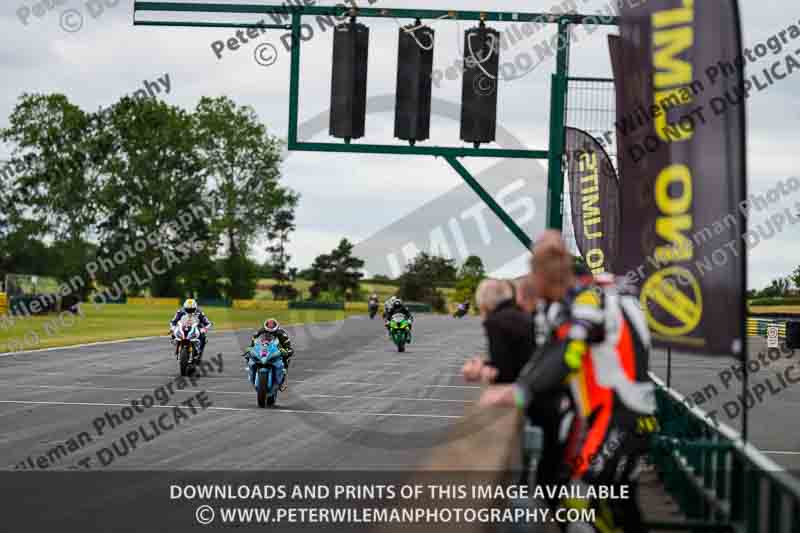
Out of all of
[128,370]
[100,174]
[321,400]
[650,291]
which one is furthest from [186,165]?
[650,291]

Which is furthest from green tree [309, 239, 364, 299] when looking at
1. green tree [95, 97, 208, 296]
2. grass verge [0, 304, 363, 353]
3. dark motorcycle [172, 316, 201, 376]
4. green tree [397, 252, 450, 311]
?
dark motorcycle [172, 316, 201, 376]

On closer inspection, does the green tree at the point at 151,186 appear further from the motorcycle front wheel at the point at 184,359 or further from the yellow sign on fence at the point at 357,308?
the motorcycle front wheel at the point at 184,359

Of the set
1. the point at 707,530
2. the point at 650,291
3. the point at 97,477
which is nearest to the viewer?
the point at 707,530

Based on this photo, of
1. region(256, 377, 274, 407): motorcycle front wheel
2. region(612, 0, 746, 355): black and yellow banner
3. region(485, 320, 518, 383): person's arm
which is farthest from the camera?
region(256, 377, 274, 407): motorcycle front wheel

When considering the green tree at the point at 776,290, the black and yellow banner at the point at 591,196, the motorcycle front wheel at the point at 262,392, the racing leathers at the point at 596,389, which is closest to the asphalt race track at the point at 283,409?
the motorcycle front wheel at the point at 262,392

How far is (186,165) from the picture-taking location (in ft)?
327

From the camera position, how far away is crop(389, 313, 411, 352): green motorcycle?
3959cm

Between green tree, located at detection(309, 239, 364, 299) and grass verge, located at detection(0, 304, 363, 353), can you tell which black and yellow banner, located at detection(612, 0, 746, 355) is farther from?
green tree, located at detection(309, 239, 364, 299)

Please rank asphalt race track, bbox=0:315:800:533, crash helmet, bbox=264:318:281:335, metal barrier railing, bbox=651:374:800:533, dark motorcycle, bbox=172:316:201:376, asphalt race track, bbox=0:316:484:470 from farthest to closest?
dark motorcycle, bbox=172:316:201:376 → crash helmet, bbox=264:318:281:335 → asphalt race track, bbox=0:316:484:470 → asphalt race track, bbox=0:315:800:533 → metal barrier railing, bbox=651:374:800:533

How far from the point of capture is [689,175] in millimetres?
7137

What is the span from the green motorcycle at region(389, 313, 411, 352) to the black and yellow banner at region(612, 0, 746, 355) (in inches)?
1238

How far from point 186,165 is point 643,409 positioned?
95.7 m

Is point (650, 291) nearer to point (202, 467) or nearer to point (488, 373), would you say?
point (488, 373)

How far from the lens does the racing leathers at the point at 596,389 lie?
572 cm
